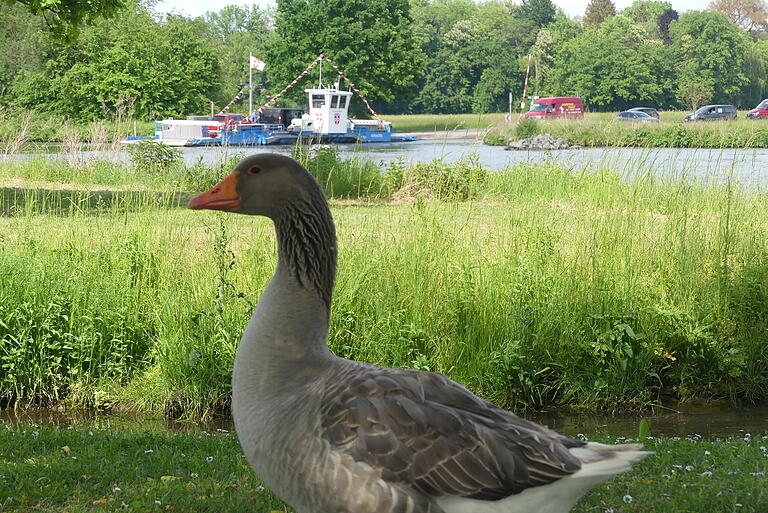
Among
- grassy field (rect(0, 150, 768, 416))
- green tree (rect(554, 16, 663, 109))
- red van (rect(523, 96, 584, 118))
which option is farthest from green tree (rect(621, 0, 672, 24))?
grassy field (rect(0, 150, 768, 416))

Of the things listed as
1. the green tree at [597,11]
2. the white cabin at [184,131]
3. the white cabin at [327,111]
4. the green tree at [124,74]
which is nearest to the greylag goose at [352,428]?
the white cabin at [184,131]

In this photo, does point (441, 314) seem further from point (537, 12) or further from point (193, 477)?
point (537, 12)

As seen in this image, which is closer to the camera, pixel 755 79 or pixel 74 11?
pixel 74 11

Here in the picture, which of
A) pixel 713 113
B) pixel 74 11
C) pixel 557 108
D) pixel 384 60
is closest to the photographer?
pixel 74 11

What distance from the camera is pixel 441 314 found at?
7.99 meters

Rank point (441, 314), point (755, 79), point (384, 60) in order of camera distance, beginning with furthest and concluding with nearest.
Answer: point (755, 79) < point (384, 60) < point (441, 314)

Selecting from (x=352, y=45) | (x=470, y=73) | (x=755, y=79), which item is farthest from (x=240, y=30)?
(x=755, y=79)

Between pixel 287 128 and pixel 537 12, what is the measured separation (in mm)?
99664

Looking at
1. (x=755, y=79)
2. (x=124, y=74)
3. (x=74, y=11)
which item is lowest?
(x=74, y=11)

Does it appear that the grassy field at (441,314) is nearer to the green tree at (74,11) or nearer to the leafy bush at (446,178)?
the green tree at (74,11)

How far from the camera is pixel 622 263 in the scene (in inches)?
346

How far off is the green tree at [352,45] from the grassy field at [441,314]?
63108 millimetres

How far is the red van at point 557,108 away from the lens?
58.0 m

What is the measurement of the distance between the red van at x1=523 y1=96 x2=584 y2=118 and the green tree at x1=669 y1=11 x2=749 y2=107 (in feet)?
89.6
